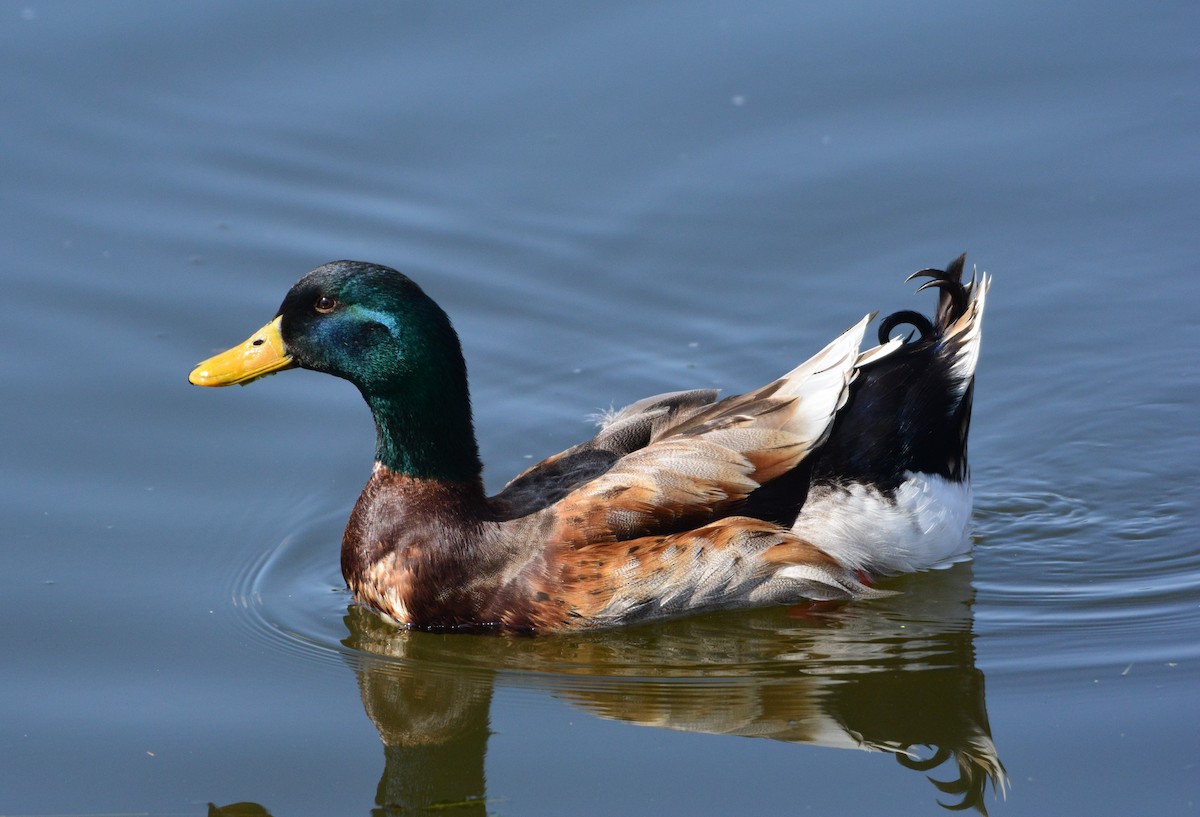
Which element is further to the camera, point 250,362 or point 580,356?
point 580,356

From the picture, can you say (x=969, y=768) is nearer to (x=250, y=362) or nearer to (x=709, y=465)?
(x=709, y=465)

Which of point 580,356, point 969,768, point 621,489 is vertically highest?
point 580,356

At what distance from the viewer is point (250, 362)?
789 cm

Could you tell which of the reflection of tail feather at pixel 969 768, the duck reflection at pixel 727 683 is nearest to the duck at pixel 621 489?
the duck reflection at pixel 727 683

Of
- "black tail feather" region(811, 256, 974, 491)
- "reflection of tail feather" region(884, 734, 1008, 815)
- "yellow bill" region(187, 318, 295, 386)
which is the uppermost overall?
"yellow bill" region(187, 318, 295, 386)

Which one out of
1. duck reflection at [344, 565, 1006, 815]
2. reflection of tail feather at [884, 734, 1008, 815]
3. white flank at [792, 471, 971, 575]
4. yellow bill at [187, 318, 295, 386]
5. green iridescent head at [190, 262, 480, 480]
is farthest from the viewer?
white flank at [792, 471, 971, 575]

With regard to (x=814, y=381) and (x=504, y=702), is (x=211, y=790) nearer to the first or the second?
(x=504, y=702)

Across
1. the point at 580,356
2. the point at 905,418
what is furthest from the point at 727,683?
the point at 580,356

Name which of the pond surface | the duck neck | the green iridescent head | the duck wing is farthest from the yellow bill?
the duck wing

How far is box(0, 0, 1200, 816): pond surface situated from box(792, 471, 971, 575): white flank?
0.18 m

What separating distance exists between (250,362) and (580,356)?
2.56 metres

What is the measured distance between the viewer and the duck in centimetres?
779

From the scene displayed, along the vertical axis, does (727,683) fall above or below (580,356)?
below

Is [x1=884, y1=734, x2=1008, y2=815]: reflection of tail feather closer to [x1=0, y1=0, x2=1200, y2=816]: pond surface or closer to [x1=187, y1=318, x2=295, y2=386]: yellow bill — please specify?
[x1=0, y1=0, x2=1200, y2=816]: pond surface
